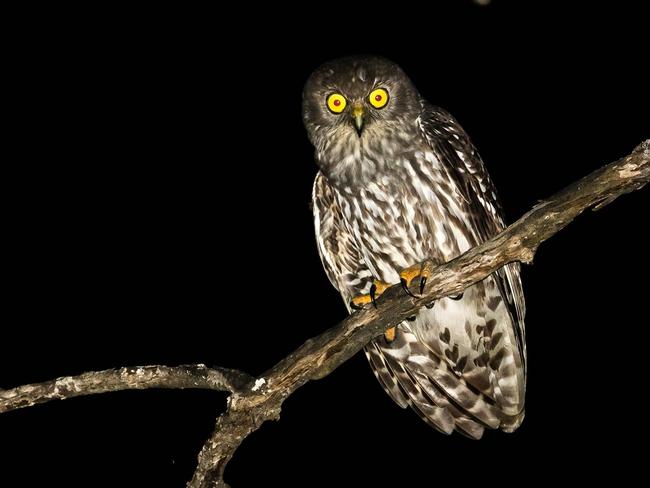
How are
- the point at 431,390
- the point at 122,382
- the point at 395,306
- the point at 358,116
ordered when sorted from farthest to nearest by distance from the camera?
1. the point at 431,390
2. the point at 358,116
3. the point at 395,306
4. the point at 122,382

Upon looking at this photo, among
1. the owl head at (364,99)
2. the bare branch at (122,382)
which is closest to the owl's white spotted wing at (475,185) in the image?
the owl head at (364,99)

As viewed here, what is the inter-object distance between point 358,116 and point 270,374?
1.40 m

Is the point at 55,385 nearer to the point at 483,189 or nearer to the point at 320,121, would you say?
the point at 320,121

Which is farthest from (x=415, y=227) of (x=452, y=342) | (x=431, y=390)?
(x=431, y=390)

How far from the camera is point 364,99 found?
148 inches

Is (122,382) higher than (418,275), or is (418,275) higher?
(122,382)

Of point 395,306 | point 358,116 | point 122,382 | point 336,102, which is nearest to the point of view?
point 122,382

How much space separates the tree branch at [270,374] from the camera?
9.21 feet

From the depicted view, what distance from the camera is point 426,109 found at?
3934 mm

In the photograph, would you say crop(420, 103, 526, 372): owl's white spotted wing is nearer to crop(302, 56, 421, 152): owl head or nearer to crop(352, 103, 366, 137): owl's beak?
crop(302, 56, 421, 152): owl head

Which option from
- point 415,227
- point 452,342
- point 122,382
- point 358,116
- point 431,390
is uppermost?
point 358,116

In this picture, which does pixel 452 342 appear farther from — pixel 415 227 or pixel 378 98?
pixel 378 98

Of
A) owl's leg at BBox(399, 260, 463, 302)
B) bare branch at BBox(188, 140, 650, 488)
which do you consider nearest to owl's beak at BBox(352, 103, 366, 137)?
owl's leg at BBox(399, 260, 463, 302)

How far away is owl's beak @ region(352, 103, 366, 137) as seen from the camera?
12.0 ft
